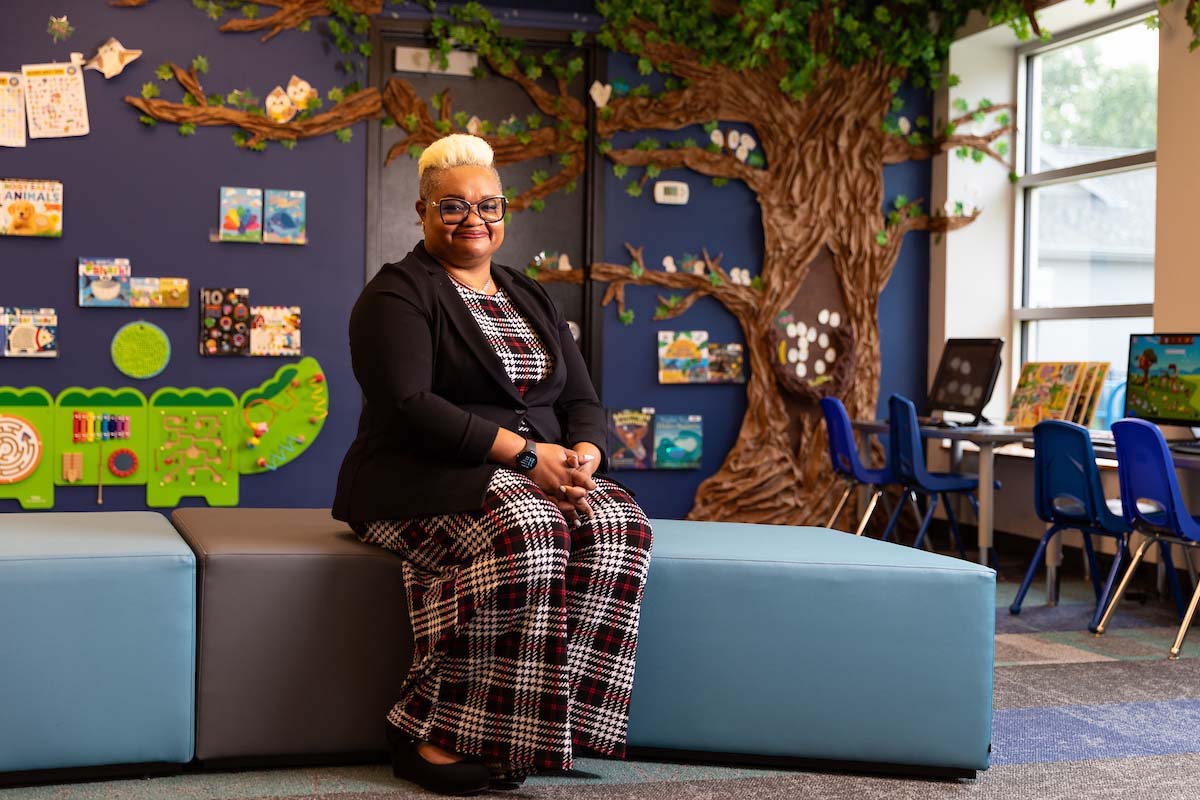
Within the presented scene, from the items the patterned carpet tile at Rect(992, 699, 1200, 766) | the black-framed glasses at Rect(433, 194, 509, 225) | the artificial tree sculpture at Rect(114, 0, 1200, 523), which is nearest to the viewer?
the black-framed glasses at Rect(433, 194, 509, 225)

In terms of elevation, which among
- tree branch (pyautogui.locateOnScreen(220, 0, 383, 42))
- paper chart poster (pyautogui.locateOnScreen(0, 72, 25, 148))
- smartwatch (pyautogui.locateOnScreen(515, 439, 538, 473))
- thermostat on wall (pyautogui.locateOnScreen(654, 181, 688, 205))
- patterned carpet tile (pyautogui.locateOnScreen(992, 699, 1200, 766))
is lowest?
patterned carpet tile (pyautogui.locateOnScreen(992, 699, 1200, 766))

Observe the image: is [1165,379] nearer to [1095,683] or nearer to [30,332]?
[1095,683]

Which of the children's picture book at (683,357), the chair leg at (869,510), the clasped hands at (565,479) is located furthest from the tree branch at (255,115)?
the clasped hands at (565,479)

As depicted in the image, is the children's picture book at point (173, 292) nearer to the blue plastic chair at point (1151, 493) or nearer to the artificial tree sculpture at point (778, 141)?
the artificial tree sculpture at point (778, 141)

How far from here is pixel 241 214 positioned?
5.68m

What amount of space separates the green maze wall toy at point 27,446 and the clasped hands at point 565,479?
11.8ft

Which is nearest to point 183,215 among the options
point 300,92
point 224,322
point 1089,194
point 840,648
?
point 224,322

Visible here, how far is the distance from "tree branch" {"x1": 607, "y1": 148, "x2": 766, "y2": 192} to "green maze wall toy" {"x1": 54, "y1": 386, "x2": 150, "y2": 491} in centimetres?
251

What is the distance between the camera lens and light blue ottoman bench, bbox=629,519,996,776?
2592 millimetres

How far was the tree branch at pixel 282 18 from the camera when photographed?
5.64 m

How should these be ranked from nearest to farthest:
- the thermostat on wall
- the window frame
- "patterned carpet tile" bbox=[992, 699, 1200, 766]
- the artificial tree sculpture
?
1. "patterned carpet tile" bbox=[992, 699, 1200, 766]
2. the window frame
3. the artificial tree sculpture
4. the thermostat on wall

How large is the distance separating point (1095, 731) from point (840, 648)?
869 mm

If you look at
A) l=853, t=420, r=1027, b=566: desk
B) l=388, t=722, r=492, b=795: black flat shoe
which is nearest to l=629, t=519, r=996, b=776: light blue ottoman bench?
l=388, t=722, r=492, b=795: black flat shoe

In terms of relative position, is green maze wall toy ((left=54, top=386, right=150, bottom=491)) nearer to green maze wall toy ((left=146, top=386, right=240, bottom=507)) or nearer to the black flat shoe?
green maze wall toy ((left=146, top=386, right=240, bottom=507))
